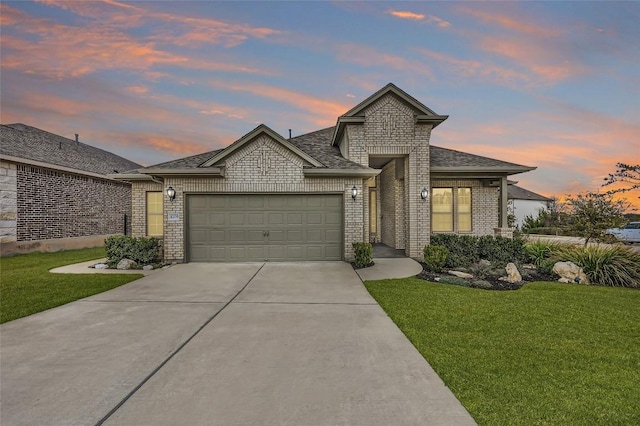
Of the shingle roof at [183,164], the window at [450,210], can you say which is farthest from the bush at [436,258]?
the shingle roof at [183,164]

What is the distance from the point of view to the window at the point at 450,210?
13203 millimetres

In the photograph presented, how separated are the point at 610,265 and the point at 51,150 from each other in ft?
85.9

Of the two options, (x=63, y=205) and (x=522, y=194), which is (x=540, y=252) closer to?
(x=63, y=205)

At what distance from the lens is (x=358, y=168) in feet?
35.1

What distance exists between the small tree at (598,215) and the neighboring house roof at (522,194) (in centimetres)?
2466

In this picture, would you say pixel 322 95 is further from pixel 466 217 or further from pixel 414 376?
pixel 414 376

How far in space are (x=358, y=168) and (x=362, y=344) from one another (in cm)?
748

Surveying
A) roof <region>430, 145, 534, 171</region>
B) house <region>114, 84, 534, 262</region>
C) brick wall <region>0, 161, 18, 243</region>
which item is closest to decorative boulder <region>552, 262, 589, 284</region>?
house <region>114, 84, 534, 262</region>

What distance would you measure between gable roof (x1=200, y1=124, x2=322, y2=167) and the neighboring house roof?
33707 millimetres

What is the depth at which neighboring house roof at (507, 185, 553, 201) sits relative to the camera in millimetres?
36344

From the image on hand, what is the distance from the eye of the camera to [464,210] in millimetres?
13320

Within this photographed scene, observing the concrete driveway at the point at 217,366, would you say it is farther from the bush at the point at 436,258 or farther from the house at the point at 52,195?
the house at the point at 52,195

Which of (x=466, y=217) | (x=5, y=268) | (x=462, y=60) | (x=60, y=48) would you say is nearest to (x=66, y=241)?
(x=5, y=268)

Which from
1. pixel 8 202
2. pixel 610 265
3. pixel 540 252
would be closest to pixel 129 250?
pixel 8 202
